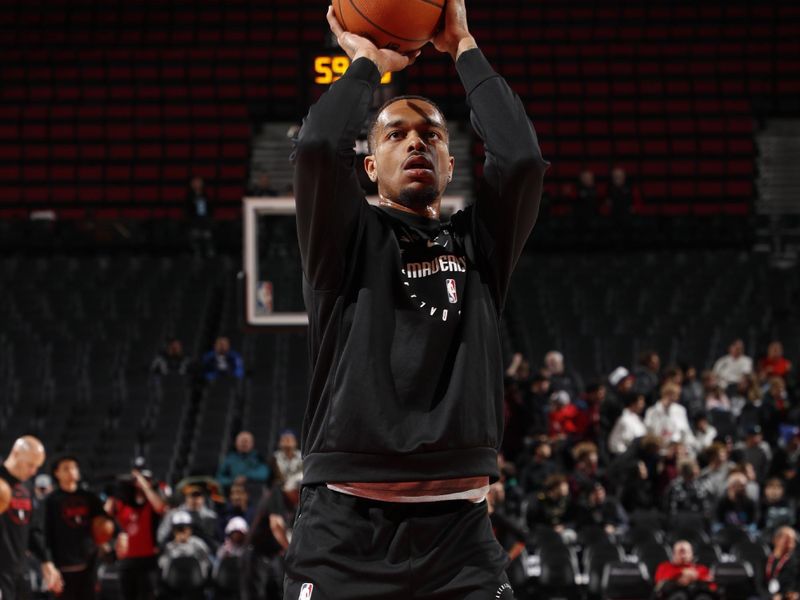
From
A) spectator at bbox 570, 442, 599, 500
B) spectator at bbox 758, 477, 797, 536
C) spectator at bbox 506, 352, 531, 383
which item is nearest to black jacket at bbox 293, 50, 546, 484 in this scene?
spectator at bbox 570, 442, 599, 500

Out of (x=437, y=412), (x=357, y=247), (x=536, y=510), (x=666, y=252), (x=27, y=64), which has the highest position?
(x=27, y=64)

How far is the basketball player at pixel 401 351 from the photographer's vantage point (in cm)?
281

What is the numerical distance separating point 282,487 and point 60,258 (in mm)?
8604

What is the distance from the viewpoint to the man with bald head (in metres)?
8.41

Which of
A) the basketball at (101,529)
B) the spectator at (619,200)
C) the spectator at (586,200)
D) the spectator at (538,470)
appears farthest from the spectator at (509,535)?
the spectator at (619,200)

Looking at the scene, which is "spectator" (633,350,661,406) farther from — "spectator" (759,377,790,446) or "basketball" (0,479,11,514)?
"basketball" (0,479,11,514)

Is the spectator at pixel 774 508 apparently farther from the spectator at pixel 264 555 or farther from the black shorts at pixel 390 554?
the black shorts at pixel 390 554

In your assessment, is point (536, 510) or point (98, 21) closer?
point (536, 510)

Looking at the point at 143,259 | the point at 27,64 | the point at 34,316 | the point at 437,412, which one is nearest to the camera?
the point at 437,412

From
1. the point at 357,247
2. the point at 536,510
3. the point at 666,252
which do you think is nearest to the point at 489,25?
the point at 666,252

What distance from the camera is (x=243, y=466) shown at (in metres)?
12.8

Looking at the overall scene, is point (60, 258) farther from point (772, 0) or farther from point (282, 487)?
point (772, 0)

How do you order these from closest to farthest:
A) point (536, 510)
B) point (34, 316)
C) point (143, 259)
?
point (536, 510), point (34, 316), point (143, 259)

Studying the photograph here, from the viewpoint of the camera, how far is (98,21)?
22.8 m
